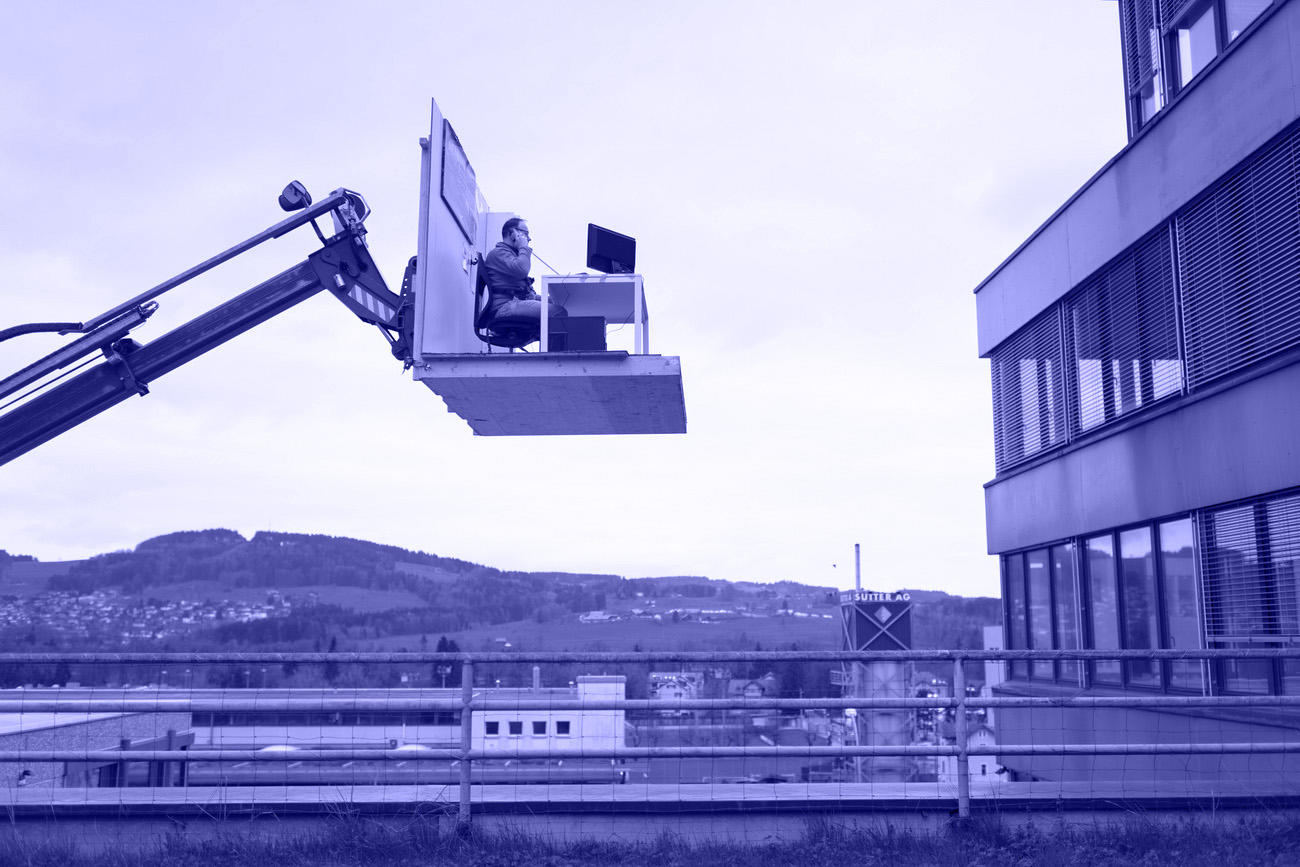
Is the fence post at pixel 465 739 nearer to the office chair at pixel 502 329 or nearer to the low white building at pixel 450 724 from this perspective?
the low white building at pixel 450 724

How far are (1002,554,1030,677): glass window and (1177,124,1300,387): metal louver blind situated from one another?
6936mm

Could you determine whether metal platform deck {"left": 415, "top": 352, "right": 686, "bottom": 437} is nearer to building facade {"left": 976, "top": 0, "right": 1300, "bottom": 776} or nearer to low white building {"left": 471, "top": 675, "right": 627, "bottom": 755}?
low white building {"left": 471, "top": 675, "right": 627, "bottom": 755}

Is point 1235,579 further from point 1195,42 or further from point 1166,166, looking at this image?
point 1195,42

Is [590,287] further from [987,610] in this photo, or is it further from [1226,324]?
[987,610]

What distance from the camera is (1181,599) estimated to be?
41.1ft

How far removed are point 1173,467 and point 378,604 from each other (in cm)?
3706

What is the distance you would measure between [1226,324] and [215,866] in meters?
10.2

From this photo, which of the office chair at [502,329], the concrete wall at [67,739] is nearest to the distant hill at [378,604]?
the concrete wall at [67,739]

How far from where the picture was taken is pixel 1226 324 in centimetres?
1145

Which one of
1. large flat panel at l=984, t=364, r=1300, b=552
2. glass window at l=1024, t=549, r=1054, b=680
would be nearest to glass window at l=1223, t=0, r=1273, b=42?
large flat panel at l=984, t=364, r=1300, b=552

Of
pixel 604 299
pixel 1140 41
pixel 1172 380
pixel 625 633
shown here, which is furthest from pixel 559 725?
pixel 625 633

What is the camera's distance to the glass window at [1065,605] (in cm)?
1592

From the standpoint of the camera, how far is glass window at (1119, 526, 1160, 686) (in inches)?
521

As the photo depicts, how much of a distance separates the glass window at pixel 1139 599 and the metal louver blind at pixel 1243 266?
2.44 metres
